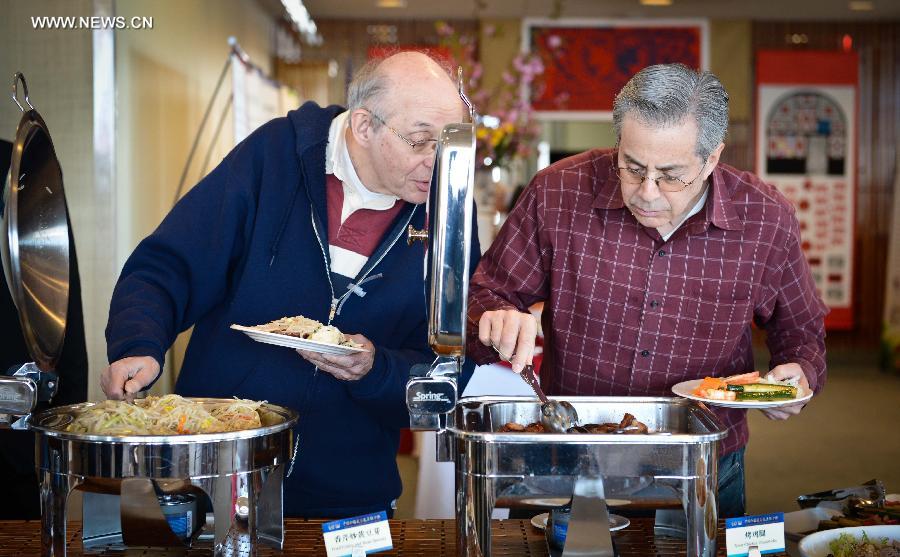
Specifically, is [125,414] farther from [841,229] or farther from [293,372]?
[841,229]

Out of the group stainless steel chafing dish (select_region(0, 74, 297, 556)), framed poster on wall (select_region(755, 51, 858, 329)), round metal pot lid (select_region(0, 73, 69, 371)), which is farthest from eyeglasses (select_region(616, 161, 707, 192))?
framed poster on wall (select_region(755, 51, 858, 329))

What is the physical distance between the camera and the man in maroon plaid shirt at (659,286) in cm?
213

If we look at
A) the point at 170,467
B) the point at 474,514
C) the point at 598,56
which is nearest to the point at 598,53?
the point at 598,56

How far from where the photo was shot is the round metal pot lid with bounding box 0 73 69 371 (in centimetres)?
144

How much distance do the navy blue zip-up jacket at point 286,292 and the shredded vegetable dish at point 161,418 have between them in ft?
1.29

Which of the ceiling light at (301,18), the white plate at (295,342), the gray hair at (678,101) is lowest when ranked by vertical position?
the white plate at (295,342)

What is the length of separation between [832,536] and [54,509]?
128 centimetres

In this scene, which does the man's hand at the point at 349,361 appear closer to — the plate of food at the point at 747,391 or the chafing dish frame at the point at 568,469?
the chafing dish frame at the point at 568,469

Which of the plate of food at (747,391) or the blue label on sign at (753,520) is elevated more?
the plate of food at (747,391)

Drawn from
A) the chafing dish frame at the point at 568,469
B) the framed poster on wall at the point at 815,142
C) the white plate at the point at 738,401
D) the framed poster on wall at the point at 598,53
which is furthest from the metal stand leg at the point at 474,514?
the framed poster on wall at the point at 815,142

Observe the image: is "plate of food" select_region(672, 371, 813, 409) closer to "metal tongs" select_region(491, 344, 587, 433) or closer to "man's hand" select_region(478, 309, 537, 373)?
"metal tongs" select_region(491, 344, 587, 433)

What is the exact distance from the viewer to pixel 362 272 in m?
2.12

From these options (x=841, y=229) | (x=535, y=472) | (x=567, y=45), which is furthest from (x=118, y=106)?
(x=841, y=229)

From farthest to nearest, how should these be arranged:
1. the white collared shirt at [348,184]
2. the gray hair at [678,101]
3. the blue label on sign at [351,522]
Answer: the white collared shirt at [348,184]
the gray hair at [678,101]
the blue label on sign at [351,522]
